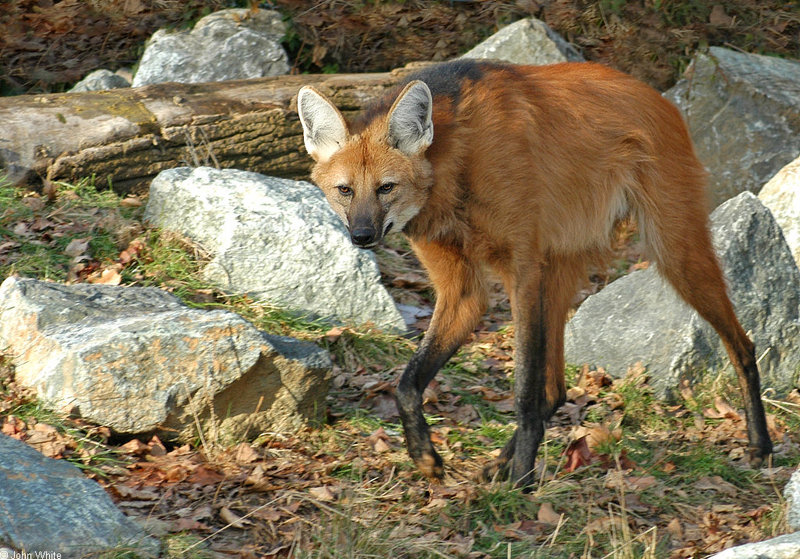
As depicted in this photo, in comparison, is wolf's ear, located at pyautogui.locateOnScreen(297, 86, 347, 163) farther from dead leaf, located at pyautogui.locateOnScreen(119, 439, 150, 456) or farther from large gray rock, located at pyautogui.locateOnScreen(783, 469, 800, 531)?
large gray rock, located at pyautogui.locateOnScreen(783, 469, 800, 531)

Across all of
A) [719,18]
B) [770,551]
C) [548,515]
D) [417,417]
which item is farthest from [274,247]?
[719,18]

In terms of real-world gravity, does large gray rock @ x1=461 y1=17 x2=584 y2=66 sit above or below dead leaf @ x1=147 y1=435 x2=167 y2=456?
above

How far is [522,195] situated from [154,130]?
3.06m

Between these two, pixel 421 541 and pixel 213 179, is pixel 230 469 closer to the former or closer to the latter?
pixel 421 541

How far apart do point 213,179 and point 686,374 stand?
297 centimetres

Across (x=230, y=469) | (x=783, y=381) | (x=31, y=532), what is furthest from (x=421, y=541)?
(x=783, y=381)

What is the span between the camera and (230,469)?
11.7ft

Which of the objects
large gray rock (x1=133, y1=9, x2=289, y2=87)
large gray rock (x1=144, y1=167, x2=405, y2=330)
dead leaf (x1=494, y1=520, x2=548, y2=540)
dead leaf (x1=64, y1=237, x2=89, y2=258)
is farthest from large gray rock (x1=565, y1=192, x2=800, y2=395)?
large gray rock (x1=133, y1=9, x2=289, y2=87)

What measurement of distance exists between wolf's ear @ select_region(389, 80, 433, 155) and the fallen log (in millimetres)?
2571

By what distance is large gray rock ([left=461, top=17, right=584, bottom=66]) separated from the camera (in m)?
6.79

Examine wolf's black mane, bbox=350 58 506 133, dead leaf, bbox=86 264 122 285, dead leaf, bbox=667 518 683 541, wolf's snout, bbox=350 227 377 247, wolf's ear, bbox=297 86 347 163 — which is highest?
wolf's black mane, bbox=350 58 506 133

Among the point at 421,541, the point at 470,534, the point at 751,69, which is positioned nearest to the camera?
the point at 421,541

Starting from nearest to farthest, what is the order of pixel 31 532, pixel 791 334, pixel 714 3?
pixel 31 532 → pixel 791 334 → pixel 714 3

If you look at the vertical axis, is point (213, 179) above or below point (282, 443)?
above
